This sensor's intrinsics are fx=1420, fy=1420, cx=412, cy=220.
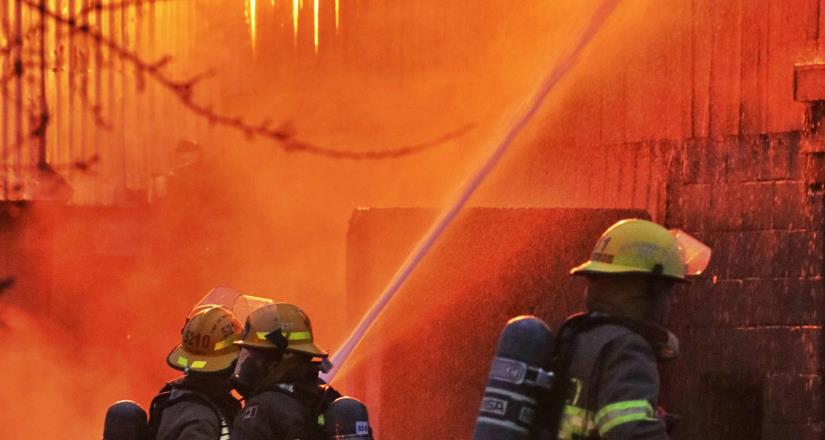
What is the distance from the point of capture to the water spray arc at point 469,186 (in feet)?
26.8

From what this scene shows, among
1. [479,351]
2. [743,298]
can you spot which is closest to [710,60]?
[743,298]

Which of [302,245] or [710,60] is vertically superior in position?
[710,60]

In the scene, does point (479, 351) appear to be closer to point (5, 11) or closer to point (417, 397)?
point (417, 397)

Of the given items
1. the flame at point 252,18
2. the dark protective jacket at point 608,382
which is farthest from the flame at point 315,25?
the dark protective jacket at point 608,382

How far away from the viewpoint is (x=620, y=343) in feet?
13.4

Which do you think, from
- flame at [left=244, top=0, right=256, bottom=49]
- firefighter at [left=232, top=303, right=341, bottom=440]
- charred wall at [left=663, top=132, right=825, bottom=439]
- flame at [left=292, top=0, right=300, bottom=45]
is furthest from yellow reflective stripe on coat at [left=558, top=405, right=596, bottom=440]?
flame at [left=244, top=0, right=256, bottom=49]

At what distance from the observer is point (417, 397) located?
792 cm

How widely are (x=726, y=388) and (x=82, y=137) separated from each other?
6512 millimetres

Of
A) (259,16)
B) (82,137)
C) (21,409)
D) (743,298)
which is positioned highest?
(259,16)

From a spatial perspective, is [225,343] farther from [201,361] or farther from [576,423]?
[576,423]

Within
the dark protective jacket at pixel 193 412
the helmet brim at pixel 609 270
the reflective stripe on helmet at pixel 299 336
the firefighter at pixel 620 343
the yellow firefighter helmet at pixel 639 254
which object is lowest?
the dark protective jacket at pixel 193 412

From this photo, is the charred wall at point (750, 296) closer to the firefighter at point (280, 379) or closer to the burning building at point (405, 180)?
the burning building at point (405, 180)

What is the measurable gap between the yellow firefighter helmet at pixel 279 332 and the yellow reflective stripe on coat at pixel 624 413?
2.02 metres

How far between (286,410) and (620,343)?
1.89 metres
